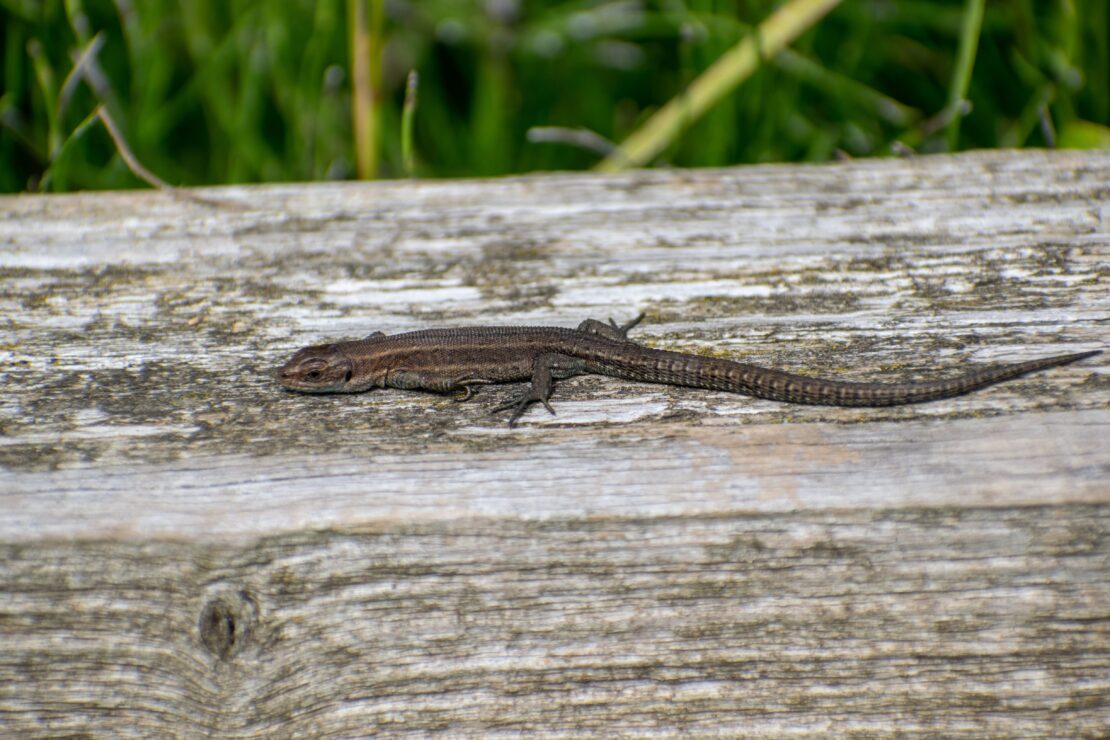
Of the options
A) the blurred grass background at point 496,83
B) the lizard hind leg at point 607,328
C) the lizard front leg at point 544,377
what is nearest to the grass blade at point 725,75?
the blurred grass background at point 496,83

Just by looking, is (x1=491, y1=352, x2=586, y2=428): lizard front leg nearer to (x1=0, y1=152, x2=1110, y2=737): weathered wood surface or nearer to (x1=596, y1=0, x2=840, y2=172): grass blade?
(x1=0, y1=152, x2=1110, y2=737): weathered wood surface

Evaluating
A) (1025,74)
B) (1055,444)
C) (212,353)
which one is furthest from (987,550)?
(1025,74)

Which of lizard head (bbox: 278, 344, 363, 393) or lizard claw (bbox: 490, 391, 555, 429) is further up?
lizard head (bbox: 278, 344, 363, 393)

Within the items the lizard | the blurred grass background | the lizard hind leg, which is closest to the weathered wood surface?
the lizard

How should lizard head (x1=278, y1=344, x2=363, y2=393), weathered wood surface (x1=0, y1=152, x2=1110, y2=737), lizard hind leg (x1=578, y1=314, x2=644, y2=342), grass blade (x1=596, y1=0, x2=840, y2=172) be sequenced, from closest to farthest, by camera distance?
1. weathered wood surface (x1=0, y1=152, x2=1110, y2=737)
2. lizard head (x1=278, y1=344, x2=363, y2=393)
3. lizard hind leg (x1=578, y1=314, x2=644, y2=342)
4. grass blade (x1=596, y1=0, x2=840, y2=172)

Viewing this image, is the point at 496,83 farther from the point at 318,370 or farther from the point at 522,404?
the point at 522,404

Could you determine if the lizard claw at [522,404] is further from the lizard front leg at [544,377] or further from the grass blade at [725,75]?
the grass blade at [725,75]

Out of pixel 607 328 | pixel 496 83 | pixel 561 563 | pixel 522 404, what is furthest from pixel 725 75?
pixel 561 563

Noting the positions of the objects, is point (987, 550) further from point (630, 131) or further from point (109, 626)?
point (630, 131)
